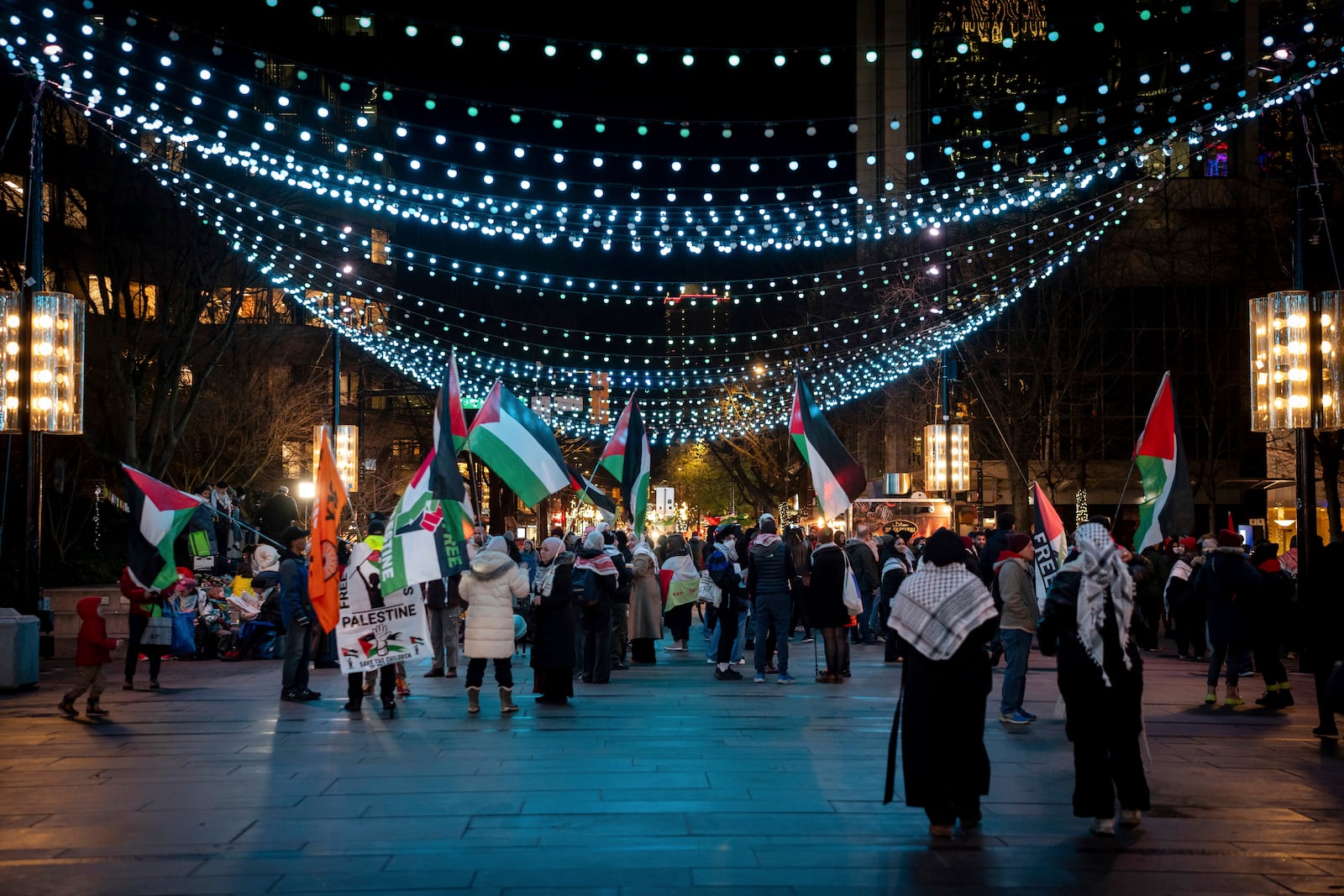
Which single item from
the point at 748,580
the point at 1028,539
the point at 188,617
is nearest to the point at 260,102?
the point at 188,617

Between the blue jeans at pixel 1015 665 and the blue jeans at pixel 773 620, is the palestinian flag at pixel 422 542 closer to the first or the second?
the blue jeans at pixel 773 620

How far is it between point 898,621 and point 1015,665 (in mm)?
5207

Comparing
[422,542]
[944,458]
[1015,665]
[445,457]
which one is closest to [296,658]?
[422,542]

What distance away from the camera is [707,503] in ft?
253

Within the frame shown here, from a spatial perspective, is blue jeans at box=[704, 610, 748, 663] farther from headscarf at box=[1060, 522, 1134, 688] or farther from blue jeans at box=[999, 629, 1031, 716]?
headscarf at box=[1060, 522, 1134, 688]

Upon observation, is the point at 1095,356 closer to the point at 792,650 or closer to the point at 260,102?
the point at 792,650

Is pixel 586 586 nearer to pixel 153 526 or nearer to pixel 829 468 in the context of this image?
pixel 829 468

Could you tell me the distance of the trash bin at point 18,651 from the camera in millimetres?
16047

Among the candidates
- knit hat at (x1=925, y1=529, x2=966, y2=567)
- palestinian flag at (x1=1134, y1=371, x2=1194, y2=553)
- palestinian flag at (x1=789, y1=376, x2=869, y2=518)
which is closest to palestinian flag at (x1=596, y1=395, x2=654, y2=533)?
palestinian flag at (x1=789, y1=376, x2=869, y2=518)

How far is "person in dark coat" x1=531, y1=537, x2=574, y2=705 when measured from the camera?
46.7ft

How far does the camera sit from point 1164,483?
47.8ft

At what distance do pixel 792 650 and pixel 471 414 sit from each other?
33.5 meters

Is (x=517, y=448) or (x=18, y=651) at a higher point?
(x=517, y=448)

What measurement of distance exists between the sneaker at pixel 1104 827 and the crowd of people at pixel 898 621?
0.01 meters
